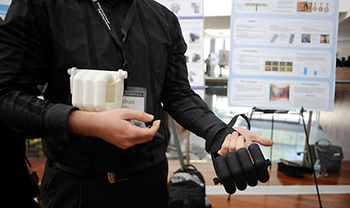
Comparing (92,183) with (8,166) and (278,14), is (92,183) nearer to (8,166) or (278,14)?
(8,166)

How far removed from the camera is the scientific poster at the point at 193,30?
2164 mm

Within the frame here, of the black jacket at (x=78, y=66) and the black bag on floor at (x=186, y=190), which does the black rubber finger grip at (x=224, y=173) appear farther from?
the black bag on floor at (x=186, y=190)

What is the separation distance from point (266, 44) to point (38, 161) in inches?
123

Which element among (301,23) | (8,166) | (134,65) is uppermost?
(301,23)

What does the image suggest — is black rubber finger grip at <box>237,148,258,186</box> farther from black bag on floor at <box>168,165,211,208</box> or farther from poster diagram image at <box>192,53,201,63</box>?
poster diagram image at <box>192,53,201,63</box>

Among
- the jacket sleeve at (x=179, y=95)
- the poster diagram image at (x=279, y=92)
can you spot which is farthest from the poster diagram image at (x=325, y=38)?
the jacket sleeve at (x=179, y=95)

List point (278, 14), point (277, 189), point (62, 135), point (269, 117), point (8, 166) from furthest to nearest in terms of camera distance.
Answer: point (269, 117) → point (277, 189) → point (278, 14) → point (8, 166) → point (62, 135)

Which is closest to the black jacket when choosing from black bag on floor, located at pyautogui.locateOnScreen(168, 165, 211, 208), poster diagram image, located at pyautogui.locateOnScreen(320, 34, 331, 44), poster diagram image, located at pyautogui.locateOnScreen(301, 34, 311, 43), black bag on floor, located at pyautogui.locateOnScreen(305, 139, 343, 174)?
black bag on floor, located at pyautogui.locateOnScreen(168, 165, 211, 208)

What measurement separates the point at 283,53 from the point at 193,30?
32.3 inches

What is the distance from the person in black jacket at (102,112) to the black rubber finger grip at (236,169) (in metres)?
0.04

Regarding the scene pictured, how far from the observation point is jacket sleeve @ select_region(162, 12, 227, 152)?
795 mm

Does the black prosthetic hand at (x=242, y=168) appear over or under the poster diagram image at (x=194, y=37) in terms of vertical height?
under

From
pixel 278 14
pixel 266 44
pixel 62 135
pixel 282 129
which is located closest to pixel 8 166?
pixel 62 135

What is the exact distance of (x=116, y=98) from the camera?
0.56m
